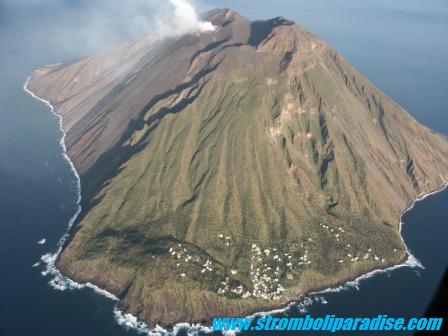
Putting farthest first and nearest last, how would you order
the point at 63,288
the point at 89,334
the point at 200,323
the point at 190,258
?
the point at 190,258 → the point at 63,288 → the point at 200,323 → the point at 89,334

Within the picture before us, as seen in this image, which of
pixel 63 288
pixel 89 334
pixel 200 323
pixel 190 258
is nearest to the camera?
pixel 89 334

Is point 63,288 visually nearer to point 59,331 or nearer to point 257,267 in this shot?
point 59,331

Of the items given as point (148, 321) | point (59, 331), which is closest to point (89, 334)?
point (59, 331)

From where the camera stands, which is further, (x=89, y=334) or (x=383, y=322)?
(x=383, y=322)

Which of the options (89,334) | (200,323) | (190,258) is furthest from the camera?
(190,258)

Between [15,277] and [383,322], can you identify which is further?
[15,277]

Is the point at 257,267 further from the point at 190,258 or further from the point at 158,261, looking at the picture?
the point at 158,261

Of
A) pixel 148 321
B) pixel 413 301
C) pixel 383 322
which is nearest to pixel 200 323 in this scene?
pixel 148 321

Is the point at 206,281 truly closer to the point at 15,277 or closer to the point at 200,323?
the point at 200,323
